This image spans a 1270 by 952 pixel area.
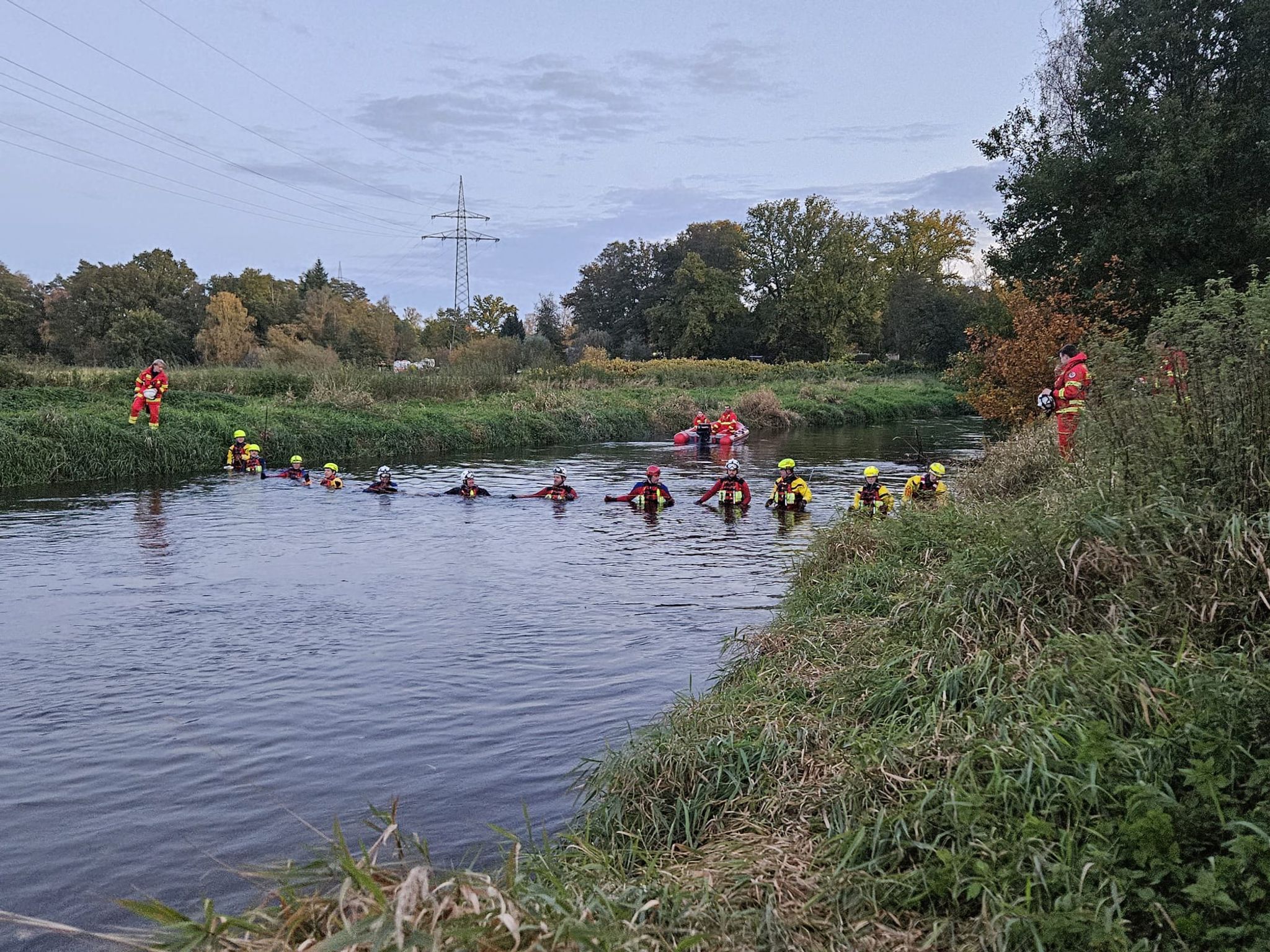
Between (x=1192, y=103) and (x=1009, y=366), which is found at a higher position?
(x=1192, y=103)

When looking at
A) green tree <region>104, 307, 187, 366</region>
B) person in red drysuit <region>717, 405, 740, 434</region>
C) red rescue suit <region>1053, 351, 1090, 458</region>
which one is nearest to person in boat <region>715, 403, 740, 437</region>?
person in red drysuit <region>717, 405, 740, 434</region>

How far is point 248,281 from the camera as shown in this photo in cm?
6278

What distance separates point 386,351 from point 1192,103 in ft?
157

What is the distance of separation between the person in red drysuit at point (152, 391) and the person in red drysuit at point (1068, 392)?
1742 centimetres

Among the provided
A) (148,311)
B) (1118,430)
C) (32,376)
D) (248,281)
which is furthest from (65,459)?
(248,281)

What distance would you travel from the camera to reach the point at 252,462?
2159cm

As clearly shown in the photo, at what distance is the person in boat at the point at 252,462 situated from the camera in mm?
21453

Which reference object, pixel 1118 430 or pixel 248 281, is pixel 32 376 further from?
pixel 248 281

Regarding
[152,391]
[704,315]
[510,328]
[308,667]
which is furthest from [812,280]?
[308,667]

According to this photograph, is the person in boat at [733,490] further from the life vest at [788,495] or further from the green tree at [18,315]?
the green tree at [18,315]

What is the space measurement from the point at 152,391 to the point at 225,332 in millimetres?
34630

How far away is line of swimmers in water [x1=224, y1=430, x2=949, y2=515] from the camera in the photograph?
14258mm

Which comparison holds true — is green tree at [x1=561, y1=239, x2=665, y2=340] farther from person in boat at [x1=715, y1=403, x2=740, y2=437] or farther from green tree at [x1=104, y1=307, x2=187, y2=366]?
person in boat at [x1=715, y1=403, x2=740, y2=437]

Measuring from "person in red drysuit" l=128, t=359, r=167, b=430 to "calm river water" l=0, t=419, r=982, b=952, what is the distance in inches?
179
